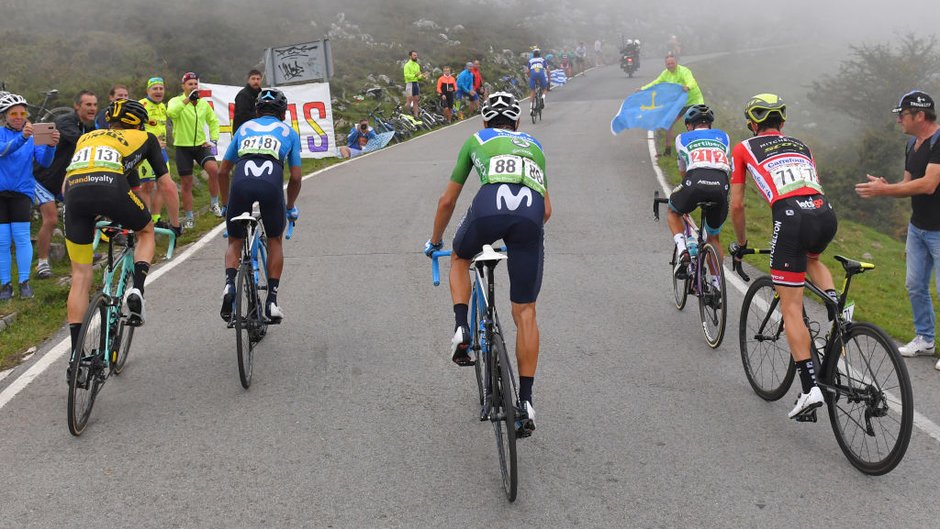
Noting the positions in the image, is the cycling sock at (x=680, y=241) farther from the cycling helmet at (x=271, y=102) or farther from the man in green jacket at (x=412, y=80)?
the man in green jacket at (x=412, y=80)

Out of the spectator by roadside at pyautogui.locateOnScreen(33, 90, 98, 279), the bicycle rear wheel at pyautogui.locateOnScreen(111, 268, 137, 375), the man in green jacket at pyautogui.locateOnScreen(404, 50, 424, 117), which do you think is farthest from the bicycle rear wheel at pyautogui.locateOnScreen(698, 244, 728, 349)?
the man in green jacket at pyautogui.locateOnScreen(404, 50, 424, 117)

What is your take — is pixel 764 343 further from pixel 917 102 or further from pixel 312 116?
pixel 312 116

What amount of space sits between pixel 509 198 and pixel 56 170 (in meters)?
7.23

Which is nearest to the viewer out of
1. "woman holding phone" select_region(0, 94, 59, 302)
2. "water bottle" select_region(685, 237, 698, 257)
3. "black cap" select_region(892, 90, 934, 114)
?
"black cap" select_region(892, 90, 934, 114)

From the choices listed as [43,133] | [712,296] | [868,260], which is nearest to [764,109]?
[712,296]

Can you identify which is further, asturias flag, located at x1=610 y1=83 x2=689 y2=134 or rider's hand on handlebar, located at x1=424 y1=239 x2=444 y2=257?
asturias flag, located at x1=610 y1=83 x2=689 y2=134

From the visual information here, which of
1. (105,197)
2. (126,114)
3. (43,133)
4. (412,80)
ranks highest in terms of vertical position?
(412,80)

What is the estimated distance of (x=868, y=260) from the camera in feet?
41.3

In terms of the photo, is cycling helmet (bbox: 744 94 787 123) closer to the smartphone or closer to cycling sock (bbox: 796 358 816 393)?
cycling sock (bbox: 796 358 816 393)

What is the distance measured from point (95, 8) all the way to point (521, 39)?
26.9 meters

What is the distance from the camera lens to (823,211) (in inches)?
202

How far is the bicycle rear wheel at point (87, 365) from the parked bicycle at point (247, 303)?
34.3 inches

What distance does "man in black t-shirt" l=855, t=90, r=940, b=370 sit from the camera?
605cm

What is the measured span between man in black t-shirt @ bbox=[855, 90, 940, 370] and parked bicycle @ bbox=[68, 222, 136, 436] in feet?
17.5
